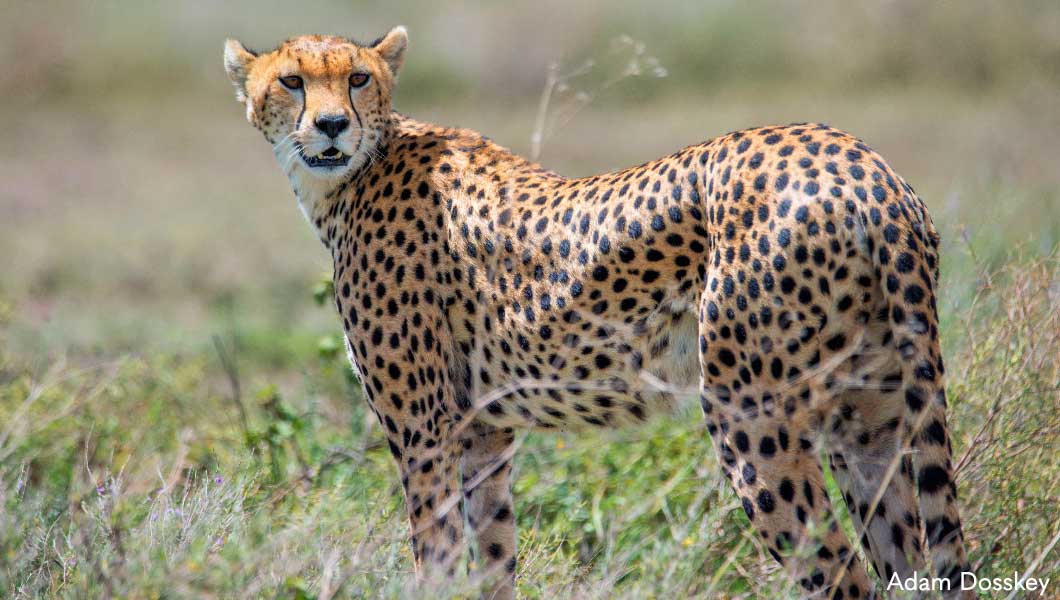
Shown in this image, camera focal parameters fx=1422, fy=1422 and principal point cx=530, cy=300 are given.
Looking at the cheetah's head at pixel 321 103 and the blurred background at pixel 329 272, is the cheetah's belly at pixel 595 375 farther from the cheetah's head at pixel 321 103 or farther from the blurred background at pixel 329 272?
the cheetah's head at pixel 321 103

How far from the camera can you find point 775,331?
3.06 m

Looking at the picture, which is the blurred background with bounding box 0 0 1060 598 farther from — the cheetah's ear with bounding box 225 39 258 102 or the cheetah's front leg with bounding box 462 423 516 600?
the cheetah's ear with bounding box 225 39 258 102

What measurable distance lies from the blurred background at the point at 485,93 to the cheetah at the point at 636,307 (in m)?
5.55

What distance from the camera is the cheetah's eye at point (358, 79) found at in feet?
13.2

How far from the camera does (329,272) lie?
5.02 m

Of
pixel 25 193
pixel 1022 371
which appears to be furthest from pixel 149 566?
pixel 25 193

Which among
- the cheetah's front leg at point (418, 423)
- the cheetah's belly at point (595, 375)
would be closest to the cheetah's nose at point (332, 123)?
the cheetah's front leg at point (418, 423)

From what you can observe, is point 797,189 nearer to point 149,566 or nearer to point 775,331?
point 775,331

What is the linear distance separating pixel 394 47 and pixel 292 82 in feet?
1.27

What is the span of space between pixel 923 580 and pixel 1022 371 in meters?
1.06

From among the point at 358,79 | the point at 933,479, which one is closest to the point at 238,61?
the point at 358,79

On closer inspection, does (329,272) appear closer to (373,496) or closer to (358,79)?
(373,496)

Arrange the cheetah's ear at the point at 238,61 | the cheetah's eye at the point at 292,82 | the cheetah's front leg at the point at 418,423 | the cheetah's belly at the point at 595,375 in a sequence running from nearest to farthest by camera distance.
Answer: the cheetah's belly at the point at 595,375, the cheetah's front leg at the point at 418,423, the cheetah's eye at the point at 292,82, the cheetah's ear at the point at 238,61

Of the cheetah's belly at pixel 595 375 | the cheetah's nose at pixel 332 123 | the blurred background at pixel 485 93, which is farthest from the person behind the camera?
the blurred background at pixel 485 93
